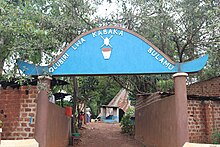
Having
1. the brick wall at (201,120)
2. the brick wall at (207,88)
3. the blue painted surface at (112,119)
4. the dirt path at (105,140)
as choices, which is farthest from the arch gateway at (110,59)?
the blue painted surface at (112,119)

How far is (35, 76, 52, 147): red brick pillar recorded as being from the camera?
7035mm

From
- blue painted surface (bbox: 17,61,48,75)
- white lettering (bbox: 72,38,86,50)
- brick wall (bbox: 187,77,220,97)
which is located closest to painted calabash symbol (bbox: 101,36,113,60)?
white lettering (bbox: 72,38,86,50)

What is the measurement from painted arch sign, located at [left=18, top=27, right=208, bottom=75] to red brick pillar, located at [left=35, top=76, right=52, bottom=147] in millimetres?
458

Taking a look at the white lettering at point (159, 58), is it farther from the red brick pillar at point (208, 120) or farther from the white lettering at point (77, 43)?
the red brick pillar at point (208, 120)

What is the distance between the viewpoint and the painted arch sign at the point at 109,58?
737 centimetres

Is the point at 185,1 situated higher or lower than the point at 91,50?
higher

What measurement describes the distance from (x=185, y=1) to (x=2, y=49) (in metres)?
6.11

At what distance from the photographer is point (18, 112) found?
7.65m

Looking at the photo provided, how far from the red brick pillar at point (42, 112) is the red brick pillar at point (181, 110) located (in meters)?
3.49

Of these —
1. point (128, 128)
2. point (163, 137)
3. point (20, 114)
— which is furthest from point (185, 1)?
point (128, 128)

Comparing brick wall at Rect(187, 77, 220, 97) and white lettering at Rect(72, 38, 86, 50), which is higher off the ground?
white lettering at Rect(72, 38, 86, 50)

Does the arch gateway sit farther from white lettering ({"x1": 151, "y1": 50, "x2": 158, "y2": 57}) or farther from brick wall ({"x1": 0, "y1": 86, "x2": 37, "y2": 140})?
brick wall ({"x1": 0, "y1": 86, "x2": 37, "y2": 140})

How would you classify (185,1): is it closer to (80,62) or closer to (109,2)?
(109,2)

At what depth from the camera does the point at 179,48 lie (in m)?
10.7
